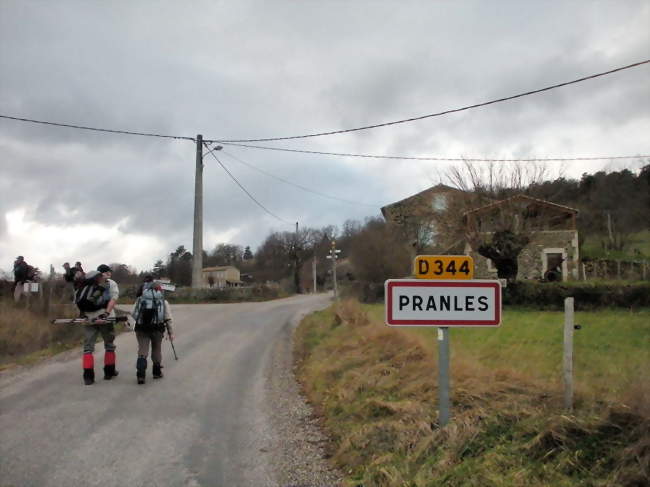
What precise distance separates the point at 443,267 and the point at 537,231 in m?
23.1

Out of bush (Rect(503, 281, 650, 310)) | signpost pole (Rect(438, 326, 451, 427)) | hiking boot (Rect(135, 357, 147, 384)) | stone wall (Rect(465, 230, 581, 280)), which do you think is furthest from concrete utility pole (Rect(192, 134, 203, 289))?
signpost pole (Rect(438, 326, 451, 427))

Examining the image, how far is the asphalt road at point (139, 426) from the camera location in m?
4.70

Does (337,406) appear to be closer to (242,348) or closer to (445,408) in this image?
(445,408)

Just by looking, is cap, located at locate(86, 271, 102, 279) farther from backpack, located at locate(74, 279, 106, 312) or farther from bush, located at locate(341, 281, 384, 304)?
bush, located at locate(341, 281, 384, 304)

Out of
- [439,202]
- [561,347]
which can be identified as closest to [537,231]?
[439,202]

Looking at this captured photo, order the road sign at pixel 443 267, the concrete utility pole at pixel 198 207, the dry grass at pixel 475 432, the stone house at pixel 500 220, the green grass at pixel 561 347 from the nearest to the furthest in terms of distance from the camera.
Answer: the dry grass at pixel 475 432
the road sign at pixel 443 267
the green grass at pixel 561 347
the stone house at pixel 500 220
the concrete utility pole at pixel 198 207

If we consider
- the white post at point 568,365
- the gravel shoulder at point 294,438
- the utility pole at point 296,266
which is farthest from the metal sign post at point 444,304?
the utility pole at point 296,266

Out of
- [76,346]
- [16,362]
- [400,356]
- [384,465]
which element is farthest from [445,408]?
[76,346]

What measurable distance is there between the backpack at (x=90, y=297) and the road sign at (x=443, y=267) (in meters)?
5.44

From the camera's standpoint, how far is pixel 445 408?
4809mm

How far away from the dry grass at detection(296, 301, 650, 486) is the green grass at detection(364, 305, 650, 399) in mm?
566

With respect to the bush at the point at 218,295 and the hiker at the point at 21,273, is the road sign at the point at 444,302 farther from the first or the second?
the bush at the point at 218,295

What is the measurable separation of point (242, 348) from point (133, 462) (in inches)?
277

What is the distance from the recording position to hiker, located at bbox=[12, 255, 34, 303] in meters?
15.2
